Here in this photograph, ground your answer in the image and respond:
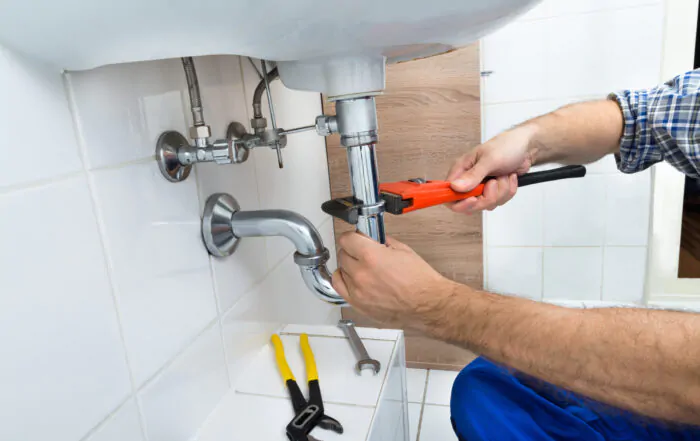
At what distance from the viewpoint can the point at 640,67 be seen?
3.88 feet

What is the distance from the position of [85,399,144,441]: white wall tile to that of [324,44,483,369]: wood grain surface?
2.49 ft

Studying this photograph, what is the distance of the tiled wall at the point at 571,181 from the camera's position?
1.18 meters

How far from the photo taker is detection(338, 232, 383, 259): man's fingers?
19.8 inches

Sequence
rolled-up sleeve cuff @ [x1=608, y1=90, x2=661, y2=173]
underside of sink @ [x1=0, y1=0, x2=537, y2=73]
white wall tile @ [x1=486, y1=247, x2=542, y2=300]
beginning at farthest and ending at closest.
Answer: white wall tile @ [x1=486, y1=247, x2=542, y2=300], rolled-up sleeve cuff @ [x1=608, y1=90, x2=661, y2=173], underside of sink @ [x1=0, y1=0, x2=537, y2=73]

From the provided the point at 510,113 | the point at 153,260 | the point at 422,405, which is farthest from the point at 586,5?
the point at 153,260

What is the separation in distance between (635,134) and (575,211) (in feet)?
1.92

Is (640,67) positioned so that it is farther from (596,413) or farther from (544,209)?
(596,413)

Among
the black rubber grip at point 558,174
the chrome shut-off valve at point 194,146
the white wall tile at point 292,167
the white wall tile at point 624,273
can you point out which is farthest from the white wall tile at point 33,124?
the white wall tile at point 624,273

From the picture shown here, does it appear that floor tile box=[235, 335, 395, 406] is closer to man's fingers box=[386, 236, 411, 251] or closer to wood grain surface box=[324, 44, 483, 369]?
man's fingers box=[386, 236, 411, 251]

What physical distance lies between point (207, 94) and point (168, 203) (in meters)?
0.17

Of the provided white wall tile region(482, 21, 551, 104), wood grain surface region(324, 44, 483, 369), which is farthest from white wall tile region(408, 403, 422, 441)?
white wall tile region(482, 21, 551, 104)

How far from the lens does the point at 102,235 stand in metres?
0.45

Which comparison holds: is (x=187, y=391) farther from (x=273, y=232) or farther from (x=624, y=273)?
(x=624, y=273)

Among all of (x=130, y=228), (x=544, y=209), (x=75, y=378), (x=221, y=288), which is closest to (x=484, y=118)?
(x=544, y=209)
